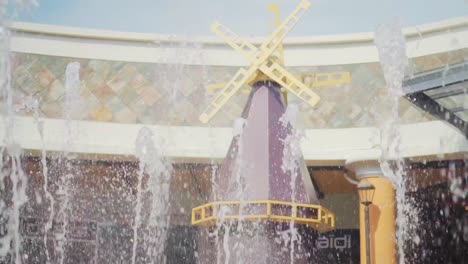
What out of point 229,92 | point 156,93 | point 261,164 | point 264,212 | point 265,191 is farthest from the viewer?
point 156,93

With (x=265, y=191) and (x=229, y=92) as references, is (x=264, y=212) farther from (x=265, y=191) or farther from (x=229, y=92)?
(x=229, y=92)

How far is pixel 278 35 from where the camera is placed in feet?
34.9

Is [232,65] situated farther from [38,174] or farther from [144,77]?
[38,174]

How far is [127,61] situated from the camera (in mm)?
13422

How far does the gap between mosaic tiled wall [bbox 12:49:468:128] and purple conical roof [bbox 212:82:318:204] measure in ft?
12.8

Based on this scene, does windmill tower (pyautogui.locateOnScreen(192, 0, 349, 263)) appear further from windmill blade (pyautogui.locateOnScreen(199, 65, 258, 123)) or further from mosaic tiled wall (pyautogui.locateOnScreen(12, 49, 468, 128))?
mosaic tiled wall (pyautogui.locateOnScreen(12, 49, 468, 128))

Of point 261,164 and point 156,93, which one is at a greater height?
point 156,93

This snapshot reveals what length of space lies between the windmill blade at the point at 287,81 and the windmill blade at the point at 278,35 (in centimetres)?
18

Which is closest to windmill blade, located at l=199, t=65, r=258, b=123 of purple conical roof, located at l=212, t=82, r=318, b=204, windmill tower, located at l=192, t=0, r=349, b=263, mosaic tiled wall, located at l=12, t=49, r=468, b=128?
windmill tower, located at l=192, t=0, r=349, b=263

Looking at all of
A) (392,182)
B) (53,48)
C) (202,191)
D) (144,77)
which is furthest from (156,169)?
(392,182)

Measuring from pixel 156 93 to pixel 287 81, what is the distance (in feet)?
12.6

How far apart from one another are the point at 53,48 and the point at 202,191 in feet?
14.0

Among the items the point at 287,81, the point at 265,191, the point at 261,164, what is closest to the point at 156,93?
the point at 287,81

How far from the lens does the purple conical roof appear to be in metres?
8.42
